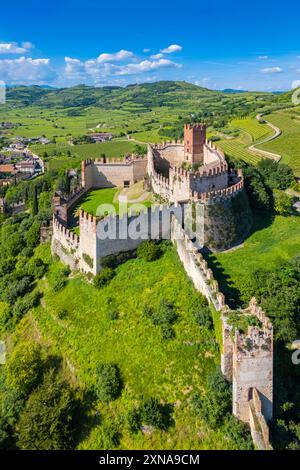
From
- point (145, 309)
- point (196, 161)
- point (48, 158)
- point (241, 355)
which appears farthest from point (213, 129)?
point (241, 355)

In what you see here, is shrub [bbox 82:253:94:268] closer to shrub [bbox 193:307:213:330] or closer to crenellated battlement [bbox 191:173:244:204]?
crenellated battlement [bbox 191:173:244:204]

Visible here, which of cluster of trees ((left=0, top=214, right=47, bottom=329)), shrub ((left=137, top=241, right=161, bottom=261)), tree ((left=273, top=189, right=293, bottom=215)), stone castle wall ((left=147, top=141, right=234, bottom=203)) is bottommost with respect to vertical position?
cluster of trees ((left=0, top=214, right=47, bottom=329))

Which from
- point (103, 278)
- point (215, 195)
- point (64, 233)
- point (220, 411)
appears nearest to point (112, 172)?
point (64, 233)

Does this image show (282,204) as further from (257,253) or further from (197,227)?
(197,227)

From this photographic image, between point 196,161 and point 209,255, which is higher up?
point 196,161

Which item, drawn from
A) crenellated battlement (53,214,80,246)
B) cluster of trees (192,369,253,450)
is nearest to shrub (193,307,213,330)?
cluster of trees (192,369,253,450)
